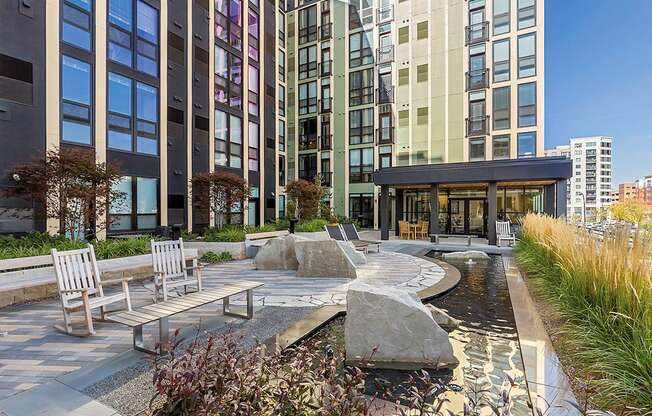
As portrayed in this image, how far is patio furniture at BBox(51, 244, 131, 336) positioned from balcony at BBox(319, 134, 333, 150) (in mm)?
23431

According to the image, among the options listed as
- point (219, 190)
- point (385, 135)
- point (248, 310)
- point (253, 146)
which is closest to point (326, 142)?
point (385, 135)

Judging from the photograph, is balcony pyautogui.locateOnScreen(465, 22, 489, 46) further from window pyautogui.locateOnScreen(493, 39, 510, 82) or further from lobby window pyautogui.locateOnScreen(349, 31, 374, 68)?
lobby window pyautogui.locateOnScreen(349, 31, 374, 68)

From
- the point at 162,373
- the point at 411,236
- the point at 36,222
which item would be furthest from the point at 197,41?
the point at 162,373

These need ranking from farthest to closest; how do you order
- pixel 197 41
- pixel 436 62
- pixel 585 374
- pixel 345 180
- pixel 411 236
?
pixel 345 180, pixel 436 62, pixel 411 236, pixel 197 41, pixel 585 374

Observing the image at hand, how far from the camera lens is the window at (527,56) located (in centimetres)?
2050

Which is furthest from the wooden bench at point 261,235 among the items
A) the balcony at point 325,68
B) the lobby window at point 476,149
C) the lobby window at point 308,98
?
the balcony at point 325,68

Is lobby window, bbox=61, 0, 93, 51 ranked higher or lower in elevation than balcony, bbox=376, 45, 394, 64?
lower

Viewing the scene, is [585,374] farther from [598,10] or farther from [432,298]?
[598,10]

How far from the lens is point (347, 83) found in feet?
88.0

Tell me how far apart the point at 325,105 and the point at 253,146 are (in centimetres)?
1040

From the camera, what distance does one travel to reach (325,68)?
27766 millimetres

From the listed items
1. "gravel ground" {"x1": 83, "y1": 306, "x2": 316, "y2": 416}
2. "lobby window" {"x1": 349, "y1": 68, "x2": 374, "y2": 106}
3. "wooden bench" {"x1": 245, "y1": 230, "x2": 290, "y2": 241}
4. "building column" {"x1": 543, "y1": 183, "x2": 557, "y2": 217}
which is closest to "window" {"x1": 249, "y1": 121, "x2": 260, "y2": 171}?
"wooden bench" {"x1": 245, "y1": 230, "x2": 290, "y2": 241}

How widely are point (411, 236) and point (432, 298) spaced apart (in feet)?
40.5

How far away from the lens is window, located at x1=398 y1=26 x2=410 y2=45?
2450 cm
